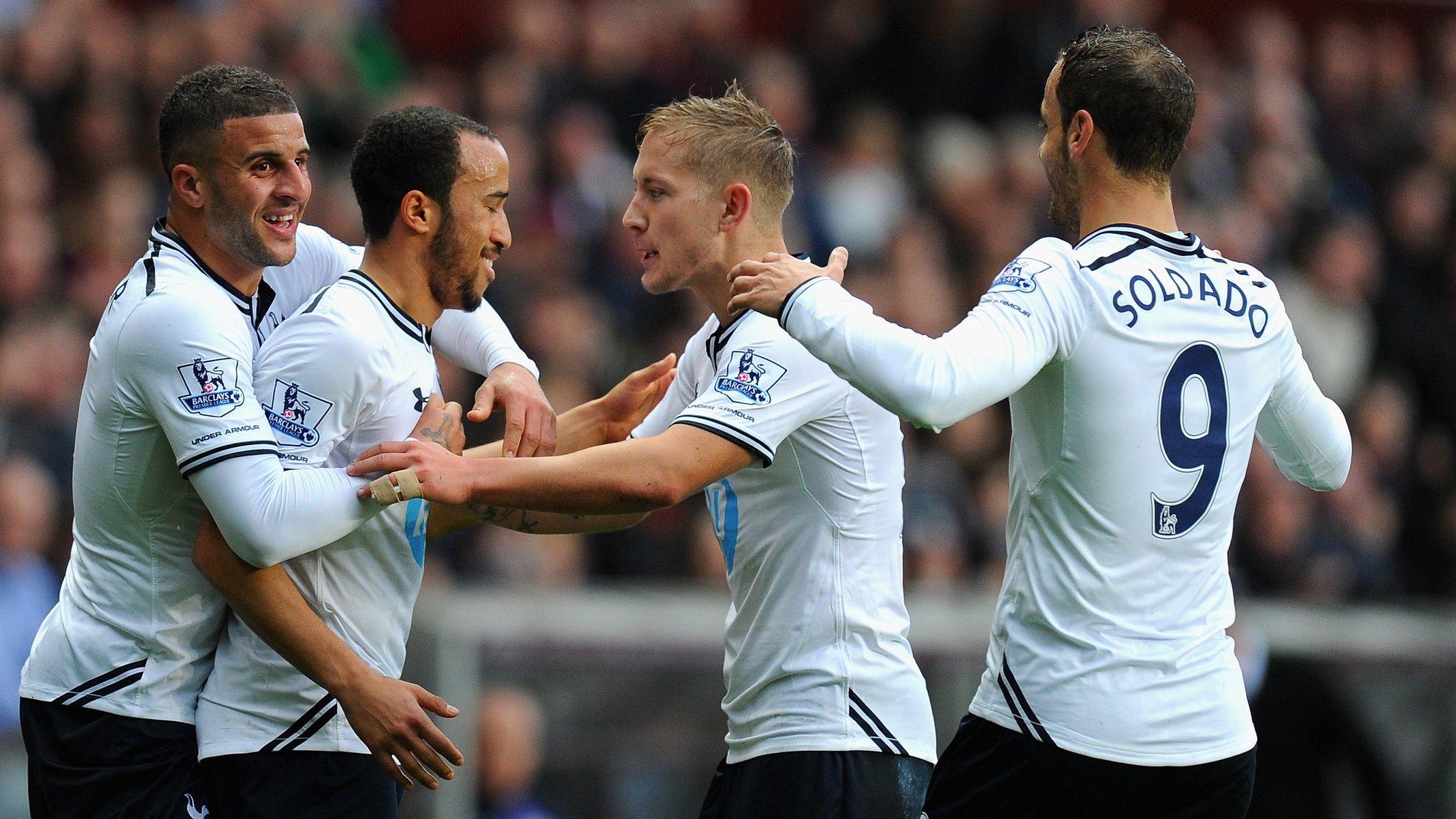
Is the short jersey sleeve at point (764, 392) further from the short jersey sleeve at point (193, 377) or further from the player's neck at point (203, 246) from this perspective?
the player's neck at point (203, 246)

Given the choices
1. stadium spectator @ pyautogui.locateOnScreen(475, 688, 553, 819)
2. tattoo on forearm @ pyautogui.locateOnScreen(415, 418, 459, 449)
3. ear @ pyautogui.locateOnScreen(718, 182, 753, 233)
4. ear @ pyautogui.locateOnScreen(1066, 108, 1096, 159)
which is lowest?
stadium spectator @ pyautogui.locateOnScreen(475, 688, 553, 819)

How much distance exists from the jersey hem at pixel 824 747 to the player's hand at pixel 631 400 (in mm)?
1203

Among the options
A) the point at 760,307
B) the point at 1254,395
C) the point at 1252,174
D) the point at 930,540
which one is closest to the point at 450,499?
the point at 760,307

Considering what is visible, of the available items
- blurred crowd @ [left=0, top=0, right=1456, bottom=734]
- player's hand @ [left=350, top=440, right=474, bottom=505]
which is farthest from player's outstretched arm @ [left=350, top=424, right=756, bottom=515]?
blurred crowd @ [left=0, top=0, right=1456, bottom=734]

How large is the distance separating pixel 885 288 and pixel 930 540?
2.20 m

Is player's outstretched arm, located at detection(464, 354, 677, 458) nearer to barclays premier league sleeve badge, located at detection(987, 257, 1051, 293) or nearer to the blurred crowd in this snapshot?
barclays premier league sleeve badge, located at detection(987, 257, 1051, 293)

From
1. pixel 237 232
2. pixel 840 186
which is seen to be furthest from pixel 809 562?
pixel 840 186


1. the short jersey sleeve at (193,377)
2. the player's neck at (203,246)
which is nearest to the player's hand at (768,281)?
the short jersey sleeve at (193,377)

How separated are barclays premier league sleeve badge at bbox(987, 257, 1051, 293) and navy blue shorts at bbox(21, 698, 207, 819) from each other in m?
2.34

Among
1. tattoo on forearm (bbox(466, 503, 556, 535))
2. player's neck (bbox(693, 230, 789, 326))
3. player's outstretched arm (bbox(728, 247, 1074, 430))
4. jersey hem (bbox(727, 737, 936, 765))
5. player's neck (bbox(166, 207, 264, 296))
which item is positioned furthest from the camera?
tattoo on forearm (bbox(466, 503, 556, 535))

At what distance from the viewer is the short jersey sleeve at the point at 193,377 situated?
421 centimetres

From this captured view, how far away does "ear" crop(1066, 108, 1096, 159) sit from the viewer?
4.27 m

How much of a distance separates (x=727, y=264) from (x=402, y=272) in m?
0.89

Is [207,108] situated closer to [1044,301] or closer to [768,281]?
[768,281]
